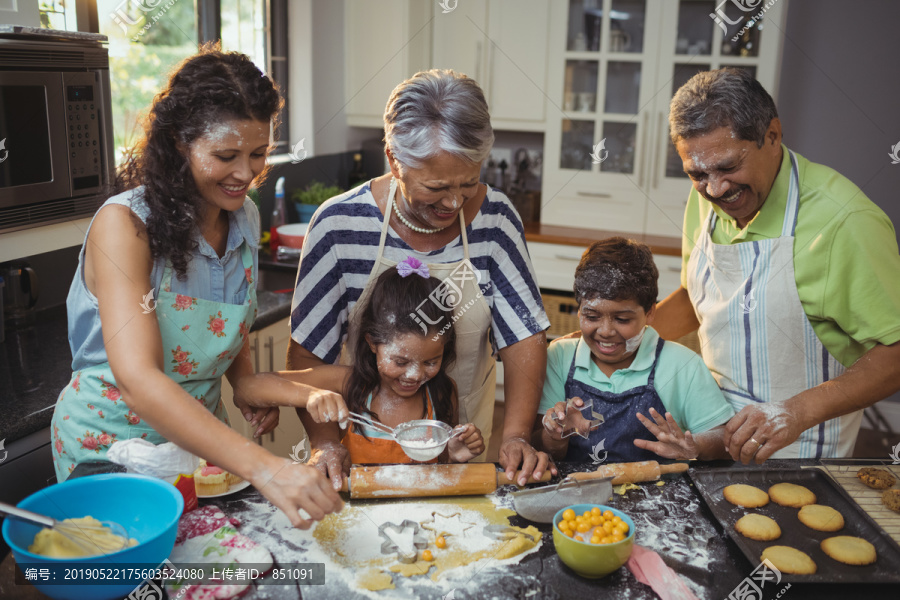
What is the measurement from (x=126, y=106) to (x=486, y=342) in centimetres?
175

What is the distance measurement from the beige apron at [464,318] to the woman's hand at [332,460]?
0.26m

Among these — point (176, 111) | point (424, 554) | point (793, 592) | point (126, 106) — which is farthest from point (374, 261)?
point (126, 106)

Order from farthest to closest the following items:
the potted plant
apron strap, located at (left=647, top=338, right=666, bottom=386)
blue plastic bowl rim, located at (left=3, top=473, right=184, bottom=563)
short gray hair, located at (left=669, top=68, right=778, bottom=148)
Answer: the potted plant → apron strap, located at (left=647, top=338, right=666, bottom=386) → short gray hair, located at (left=669, top=68, right=778, bottom=148) → blue plastic bowl rim, located at (left=3, top=473, right=184, bottom=563)

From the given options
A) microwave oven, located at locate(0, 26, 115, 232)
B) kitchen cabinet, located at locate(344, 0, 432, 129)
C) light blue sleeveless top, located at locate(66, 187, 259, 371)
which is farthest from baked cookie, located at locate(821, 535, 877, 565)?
kitchen cabinet, located at locate(344, 0, 432, 129)

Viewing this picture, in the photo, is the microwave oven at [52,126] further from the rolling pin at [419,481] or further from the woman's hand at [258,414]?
the rolling pin at [419,481]

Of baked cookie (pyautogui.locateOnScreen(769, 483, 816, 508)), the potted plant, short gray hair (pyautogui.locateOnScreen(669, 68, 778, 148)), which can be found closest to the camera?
baked cookie (pyautogui.locateOnScreen(769, 483, 816, 508))

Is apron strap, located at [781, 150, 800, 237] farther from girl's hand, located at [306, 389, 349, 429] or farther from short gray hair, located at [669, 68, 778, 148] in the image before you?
girl's hand, located at [306, 389, 349, 429]

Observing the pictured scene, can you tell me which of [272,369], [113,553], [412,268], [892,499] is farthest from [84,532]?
[272,369]

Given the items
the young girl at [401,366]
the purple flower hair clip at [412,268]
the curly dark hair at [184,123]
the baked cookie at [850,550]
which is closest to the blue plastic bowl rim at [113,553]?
the curly dark hair at [184,123]

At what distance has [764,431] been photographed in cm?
136

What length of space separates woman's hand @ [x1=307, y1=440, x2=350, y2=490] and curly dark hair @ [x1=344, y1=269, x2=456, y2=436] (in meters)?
0.12

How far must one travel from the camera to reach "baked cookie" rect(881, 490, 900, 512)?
126 cm

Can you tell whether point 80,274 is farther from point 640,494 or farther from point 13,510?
point 640,494

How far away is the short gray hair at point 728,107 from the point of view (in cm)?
139
